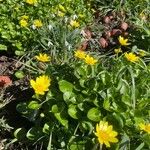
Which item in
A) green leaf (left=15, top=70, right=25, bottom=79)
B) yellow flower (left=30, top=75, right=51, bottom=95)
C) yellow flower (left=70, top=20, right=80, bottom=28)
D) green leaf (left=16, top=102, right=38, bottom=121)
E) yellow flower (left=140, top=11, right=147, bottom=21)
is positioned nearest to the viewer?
yellow flower (left=30, top=75, right=51, bottom=95)

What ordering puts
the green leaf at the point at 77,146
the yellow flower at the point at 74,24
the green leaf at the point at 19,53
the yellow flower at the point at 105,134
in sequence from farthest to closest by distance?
the yellow flower at the point at 74,24 → the green leaf at the point at 19,53 → the green leaf at the point at 77,146 → the yellow flower at the point at 105,134

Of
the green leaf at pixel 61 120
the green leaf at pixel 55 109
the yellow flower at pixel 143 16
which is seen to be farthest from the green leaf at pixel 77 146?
the yellow flower at pixel 143 16

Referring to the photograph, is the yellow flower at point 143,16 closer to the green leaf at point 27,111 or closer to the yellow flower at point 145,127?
the green leaf at point 27,111

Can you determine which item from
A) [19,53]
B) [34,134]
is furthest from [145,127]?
[19,53]

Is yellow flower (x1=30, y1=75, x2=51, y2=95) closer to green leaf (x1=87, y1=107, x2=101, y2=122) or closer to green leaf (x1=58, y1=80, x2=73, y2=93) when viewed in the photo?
green leaf (x1=58, y1=80, x2=73, y2=93)

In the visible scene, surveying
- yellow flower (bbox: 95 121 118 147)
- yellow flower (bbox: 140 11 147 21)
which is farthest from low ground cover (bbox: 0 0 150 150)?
yellow flower (bbox: 140 11 147 21)

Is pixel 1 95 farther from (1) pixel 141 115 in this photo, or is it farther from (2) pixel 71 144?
(1) pixel 141 115
